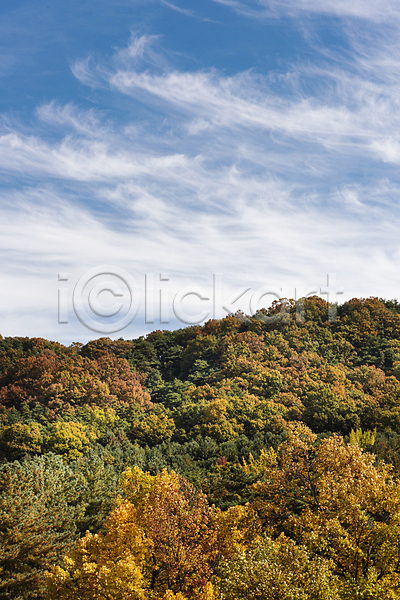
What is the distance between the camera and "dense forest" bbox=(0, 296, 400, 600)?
11.6 m

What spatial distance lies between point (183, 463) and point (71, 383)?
13652 millimetres

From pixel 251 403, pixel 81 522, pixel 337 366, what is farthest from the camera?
pixel 337 366

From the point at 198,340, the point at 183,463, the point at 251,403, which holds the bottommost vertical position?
the point at 183,463

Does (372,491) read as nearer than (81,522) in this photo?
Yes

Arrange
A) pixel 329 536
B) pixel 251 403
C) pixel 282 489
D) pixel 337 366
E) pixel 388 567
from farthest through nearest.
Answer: pixel 337 366 → pixel 251 403 → pixel 282 489 → pixel 329 536 → pixel 388 567

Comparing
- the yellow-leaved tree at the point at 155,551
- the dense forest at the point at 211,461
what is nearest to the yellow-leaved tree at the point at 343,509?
the dense forest at the point at 211,461

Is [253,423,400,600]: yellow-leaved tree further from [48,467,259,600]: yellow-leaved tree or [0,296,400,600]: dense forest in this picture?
[48,467,259,600]: yellow-leaved tree

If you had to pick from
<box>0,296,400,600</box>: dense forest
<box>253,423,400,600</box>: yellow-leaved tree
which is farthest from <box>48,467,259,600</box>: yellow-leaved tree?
<box>253,423,400,600</box>: yellow-leaved tree

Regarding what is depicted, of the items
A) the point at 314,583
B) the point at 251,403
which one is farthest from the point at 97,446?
the point at 314,583

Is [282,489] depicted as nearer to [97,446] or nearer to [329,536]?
[329,536]

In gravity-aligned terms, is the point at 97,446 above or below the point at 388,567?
below

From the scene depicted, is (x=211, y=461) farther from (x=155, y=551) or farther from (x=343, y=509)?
(x=343, y=509)

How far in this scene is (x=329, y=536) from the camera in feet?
40.5

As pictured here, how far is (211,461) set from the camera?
85.0ft
